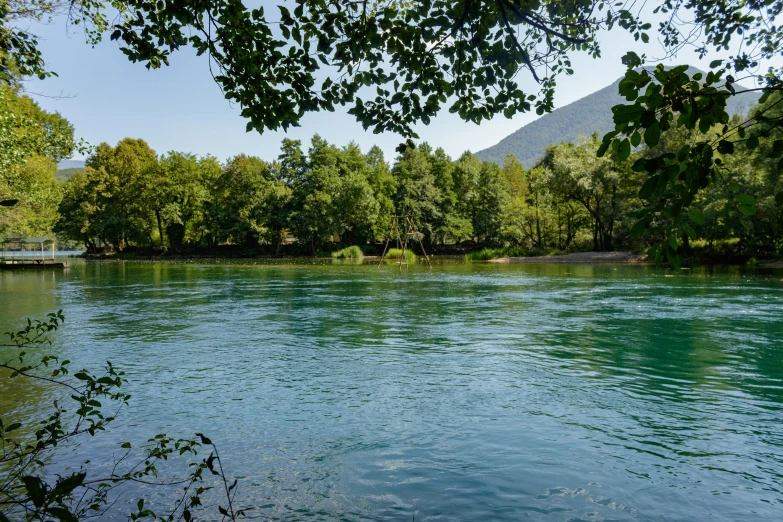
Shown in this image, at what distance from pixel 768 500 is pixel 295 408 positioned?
6.36 meters

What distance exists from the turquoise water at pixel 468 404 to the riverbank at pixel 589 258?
3274 centimetres

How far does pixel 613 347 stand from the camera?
45.4 ft

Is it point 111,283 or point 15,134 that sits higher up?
point 15,134

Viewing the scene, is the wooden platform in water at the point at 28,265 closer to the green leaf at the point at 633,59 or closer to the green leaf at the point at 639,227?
the green leaf at the point at 633,59

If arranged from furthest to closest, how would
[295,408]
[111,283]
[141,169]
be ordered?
[141,169] < [111,283] < [295,408]

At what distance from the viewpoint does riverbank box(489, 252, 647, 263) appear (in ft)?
172

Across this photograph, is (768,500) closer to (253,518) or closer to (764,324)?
(253,518)

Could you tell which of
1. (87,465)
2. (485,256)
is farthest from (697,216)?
(485,256)

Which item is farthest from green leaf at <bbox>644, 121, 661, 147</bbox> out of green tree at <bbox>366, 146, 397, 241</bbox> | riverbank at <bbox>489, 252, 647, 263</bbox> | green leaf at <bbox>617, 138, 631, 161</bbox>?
green tree at <bbox>366, 146, 397, 241</bbox>

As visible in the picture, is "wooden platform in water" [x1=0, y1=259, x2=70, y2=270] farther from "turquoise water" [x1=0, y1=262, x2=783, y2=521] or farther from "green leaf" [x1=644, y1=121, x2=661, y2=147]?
"green leaf" [x1=644, y1=121, x2=661, y2=147]

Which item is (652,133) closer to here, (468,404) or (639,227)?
(639,227)

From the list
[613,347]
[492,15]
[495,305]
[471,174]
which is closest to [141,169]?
[471,174]

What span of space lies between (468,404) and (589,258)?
49716 millimetres

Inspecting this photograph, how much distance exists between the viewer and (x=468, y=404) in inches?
362
